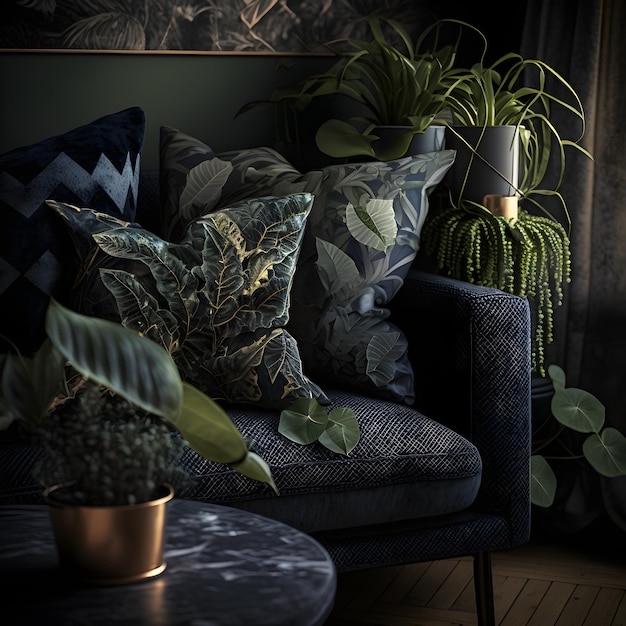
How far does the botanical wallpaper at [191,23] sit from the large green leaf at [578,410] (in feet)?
3.42

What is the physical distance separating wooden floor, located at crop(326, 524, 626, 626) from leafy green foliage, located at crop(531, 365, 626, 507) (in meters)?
0.18

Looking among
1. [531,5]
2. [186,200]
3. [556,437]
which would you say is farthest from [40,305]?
[531,5]

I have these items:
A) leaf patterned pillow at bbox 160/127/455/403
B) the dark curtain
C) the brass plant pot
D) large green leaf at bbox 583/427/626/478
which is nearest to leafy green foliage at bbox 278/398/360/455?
leaf patterned pillow at bbox 160/127/455/403

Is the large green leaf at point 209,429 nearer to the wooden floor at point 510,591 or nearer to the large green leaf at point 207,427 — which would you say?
the large green leaf at point 207,427

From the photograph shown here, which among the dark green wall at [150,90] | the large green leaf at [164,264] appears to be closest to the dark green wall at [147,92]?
the dark green wall at [150,90]

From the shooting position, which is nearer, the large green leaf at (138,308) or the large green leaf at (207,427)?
the large green leaf at (207,427)

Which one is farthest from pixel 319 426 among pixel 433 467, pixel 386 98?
pixel 386 98

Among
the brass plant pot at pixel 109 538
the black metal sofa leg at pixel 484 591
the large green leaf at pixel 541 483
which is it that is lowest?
the black metal sofa leg at pixel 484 591

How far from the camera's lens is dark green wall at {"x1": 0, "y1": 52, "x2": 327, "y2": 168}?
2158 millimetres

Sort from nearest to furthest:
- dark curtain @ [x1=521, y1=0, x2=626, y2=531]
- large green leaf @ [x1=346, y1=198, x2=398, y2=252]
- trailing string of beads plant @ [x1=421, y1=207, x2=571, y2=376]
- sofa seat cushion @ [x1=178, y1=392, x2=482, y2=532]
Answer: sofa seat cushion @ [x1=178, y1=392, x2=482, y2=532] → large green leaf @ [x1=346, y1=198, x2=398, y2=252] → trailing string of beads plant @ [x1=421, y1=207, x2=571, y2=376] → dark curtain @ [x1=521, y1=0, x2=626, y2=531]

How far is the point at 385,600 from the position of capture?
1911 mm

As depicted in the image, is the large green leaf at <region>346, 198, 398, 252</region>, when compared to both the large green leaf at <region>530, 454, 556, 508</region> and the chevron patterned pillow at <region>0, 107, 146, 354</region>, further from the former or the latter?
the large green leaf at <region>530, 454, 556, 508</region>

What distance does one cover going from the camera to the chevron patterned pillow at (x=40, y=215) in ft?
5.31

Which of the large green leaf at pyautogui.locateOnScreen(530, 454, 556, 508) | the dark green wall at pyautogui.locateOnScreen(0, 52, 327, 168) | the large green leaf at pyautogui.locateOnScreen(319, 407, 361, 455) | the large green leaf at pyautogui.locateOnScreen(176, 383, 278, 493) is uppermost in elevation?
the dark green wall at pyautogui.locateOnScreen(0, 52, 327, 168)
